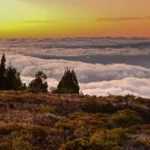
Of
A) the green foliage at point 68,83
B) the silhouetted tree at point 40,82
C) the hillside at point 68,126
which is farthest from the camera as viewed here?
the silhouetted tree at point 40,82

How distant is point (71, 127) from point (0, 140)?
4.00 m

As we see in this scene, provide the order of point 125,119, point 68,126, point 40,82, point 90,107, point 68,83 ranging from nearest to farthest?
point 68,126 → point 125,119 → point 90,107 → point 68,83 → point 40,82

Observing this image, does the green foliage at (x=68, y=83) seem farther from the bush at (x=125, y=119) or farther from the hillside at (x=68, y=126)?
the bush at (x=125, y=119)

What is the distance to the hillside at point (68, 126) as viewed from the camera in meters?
13.5

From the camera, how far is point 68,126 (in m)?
16.7

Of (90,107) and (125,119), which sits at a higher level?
(90,107)

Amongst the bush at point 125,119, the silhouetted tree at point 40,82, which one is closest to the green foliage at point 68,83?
the silhouetted tree at point 40,82

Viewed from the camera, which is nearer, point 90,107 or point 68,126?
point 68,126

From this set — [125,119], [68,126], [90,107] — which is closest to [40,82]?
[90,107]

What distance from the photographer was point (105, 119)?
20953mm

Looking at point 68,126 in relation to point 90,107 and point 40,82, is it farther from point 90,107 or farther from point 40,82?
point 40,82

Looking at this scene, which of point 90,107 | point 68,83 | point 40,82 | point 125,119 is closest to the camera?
point 125,119

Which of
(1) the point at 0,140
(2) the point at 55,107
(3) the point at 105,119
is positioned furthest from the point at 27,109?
A: (1) the point at 0,140

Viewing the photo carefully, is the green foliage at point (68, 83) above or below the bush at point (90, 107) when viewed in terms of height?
above
